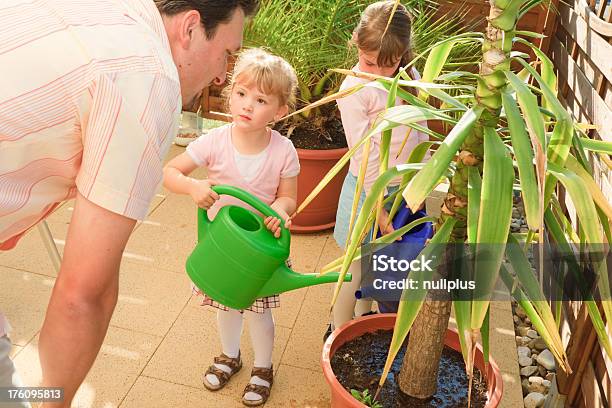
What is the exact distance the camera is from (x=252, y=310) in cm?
205

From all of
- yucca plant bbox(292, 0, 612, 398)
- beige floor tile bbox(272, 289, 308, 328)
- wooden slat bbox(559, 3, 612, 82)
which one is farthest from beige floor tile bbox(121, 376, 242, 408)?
wooden slat bbox(559, 3, 612, 82)

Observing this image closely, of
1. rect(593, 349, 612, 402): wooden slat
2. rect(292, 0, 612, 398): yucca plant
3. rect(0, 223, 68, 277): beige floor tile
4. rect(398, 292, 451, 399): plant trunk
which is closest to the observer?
rect(292, 0, 612, 398): yucca plant

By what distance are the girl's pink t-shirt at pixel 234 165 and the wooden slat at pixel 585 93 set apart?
104 cm

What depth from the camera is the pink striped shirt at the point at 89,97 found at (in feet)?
3.05

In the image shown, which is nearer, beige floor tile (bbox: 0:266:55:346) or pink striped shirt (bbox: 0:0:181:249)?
pink striped shirt (bbox: 0:0:181:249)

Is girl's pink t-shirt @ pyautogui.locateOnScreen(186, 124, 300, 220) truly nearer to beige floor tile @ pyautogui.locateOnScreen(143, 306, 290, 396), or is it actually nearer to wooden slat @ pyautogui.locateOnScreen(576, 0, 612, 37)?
beige floor tile @ pyautogui.locateOnScreen(143, 306, 290, 396)

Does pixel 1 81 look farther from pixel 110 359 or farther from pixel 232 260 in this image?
pixel 110 359

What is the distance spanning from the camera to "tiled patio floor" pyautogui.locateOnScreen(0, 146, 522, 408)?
7.14 ft

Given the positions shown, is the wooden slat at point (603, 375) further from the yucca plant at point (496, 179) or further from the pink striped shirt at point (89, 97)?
the pink striped shirt at point (89, 97)

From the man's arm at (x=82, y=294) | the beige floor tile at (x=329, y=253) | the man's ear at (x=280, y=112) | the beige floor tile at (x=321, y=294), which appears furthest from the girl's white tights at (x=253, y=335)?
the man's arm at (x=82, y=294)

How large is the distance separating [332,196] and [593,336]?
1.51 metres

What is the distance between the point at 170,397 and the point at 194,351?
25 cm

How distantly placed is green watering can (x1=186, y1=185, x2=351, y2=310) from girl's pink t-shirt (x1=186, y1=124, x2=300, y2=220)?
20 centimetres

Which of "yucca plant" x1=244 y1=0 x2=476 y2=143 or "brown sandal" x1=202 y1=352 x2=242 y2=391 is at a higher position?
"yucca plant" x1=244 y1=0 x2=476 y2=143
